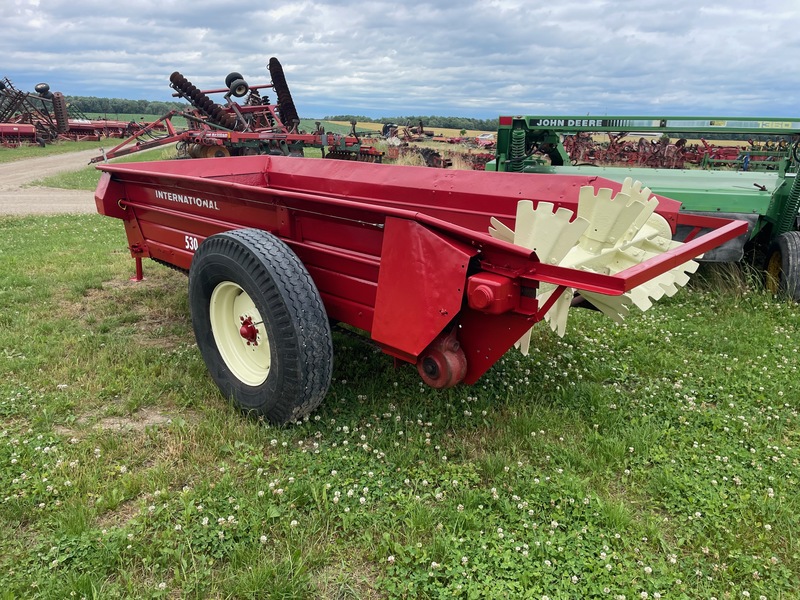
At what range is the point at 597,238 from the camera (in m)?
2.62

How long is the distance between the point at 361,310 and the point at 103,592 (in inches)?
60.8

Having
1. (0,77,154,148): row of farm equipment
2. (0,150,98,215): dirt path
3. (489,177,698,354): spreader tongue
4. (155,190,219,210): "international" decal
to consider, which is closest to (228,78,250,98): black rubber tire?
(0,150,98,215): dirt path

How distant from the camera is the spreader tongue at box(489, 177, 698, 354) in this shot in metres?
2.26

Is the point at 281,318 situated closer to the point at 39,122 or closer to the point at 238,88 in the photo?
the point at 238,88

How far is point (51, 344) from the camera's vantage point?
409 cm

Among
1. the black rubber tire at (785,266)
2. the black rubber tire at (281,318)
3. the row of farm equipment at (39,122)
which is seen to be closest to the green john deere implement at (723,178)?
the black rubber tire at (785,266)

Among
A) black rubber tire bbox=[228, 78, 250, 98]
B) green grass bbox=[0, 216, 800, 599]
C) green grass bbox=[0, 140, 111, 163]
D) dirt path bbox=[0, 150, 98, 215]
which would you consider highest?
black rubber tire bbox=[228, 78, 250, 98]

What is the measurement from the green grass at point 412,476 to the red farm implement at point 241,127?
35.1 ft

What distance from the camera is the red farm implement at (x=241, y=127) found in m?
14.0

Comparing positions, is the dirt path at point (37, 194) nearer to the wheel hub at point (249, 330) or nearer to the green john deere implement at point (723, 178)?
the green john deere implement at point (723, 178)

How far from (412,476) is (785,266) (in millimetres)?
3952

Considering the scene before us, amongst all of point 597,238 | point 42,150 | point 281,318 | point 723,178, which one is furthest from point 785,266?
point 42,150

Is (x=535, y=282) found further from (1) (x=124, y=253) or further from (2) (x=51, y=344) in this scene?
(1) (x=124, y=253)

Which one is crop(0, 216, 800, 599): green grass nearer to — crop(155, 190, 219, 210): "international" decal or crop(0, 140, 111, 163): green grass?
crop(155, 190, 219, 210): "international" decal
